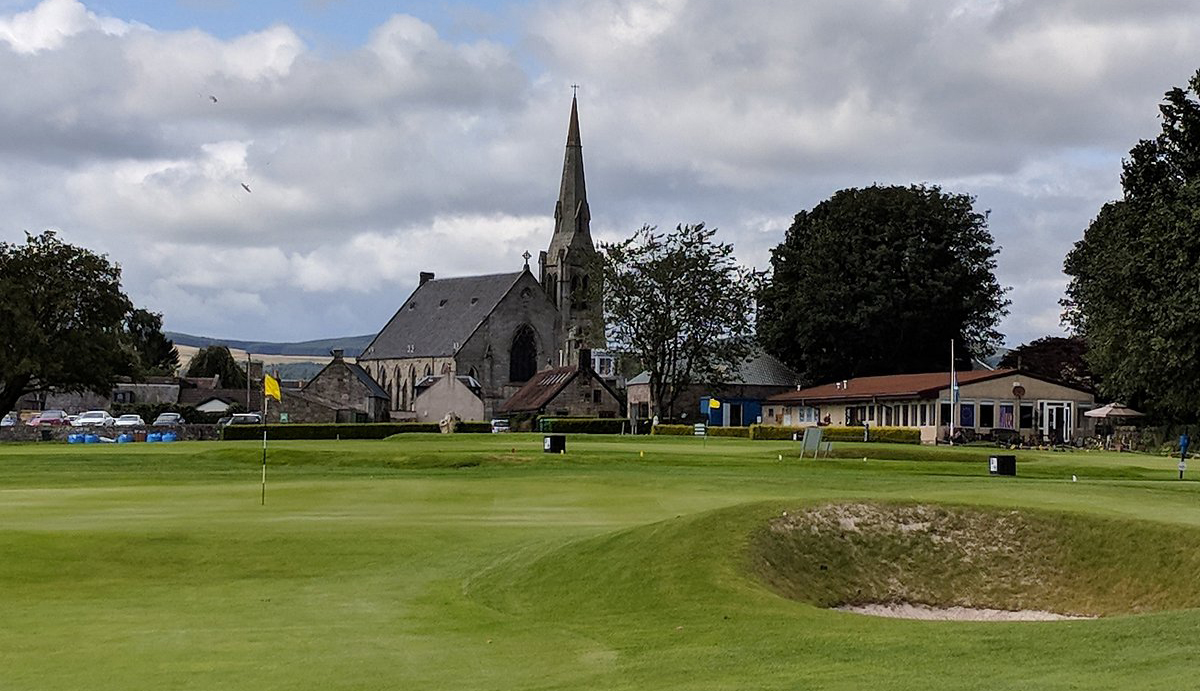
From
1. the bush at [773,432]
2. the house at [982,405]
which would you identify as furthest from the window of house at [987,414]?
the bush at [773,432]

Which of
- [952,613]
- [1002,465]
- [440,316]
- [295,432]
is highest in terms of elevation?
[440,316]

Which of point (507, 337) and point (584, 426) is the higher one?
point (507, 337)

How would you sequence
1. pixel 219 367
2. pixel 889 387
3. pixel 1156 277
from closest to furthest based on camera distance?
pixel 1156 277
pixel 889 387
pixel 219 367

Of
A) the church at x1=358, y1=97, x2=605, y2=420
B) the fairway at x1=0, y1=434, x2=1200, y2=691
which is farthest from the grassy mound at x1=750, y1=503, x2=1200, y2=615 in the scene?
the church at x1=358, y1=97, x2=605, y2=420

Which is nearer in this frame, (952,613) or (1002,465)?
(952,613)

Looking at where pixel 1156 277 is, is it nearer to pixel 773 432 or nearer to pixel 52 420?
pixel 773 432

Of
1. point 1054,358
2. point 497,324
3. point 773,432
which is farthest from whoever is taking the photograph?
point 497,324

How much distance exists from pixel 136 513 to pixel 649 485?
554 inches

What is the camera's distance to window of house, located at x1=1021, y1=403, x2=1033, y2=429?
83250 millimetres

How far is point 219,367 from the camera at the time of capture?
192 meters

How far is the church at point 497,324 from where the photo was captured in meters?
153

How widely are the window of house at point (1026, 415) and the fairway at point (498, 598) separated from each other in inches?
1843

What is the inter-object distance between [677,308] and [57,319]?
43.5 meters

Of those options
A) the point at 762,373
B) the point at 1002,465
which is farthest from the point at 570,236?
the point at 1002,465
